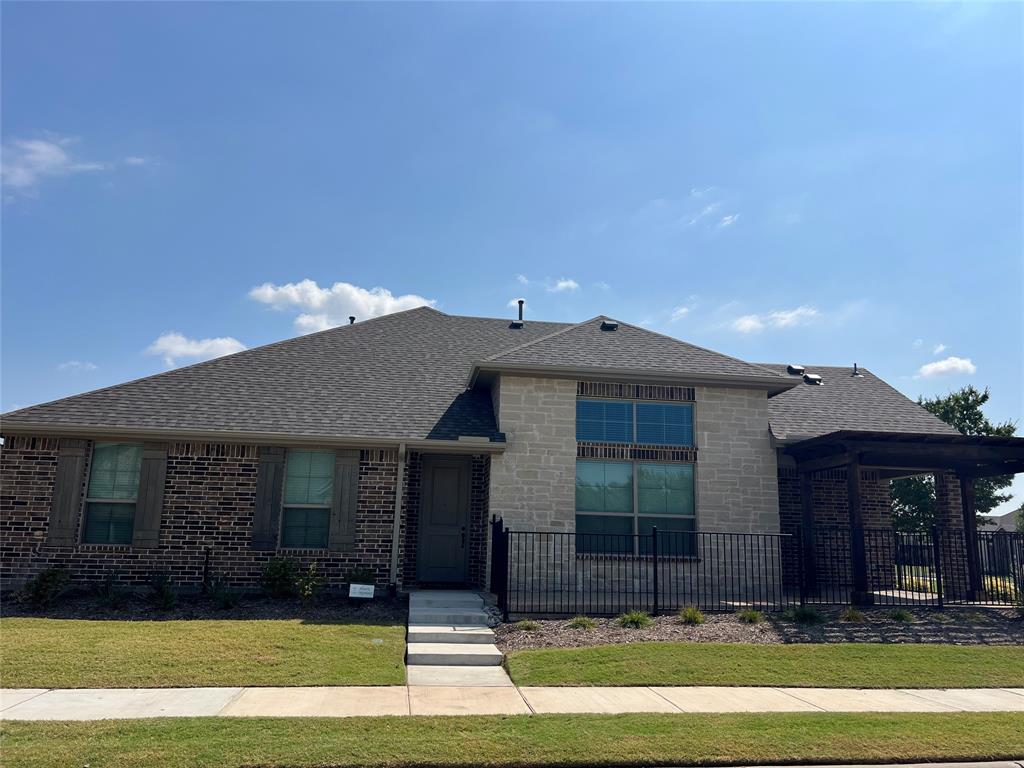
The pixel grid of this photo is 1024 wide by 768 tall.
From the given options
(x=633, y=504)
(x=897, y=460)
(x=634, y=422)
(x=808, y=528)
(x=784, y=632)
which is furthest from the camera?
(x=897, y=460)

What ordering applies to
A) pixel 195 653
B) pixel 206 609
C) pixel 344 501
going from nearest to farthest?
pixel 195 653 < pixel 206 609 < pixel 344 501

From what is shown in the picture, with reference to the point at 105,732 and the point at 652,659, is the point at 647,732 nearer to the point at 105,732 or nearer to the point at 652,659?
the point at 652,659

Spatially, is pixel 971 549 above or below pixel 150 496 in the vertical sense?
below

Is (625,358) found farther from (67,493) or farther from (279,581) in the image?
(67,493)

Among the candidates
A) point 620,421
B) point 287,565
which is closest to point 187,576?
point 287,565

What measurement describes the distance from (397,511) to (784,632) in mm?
6312

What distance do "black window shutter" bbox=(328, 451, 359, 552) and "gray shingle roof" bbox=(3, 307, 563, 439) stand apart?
21.6 inches

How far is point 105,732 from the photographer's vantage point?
18.4ft

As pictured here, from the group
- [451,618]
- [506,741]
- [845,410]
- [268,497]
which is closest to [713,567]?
[451,618]

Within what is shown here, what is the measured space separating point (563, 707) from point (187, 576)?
7913 mm

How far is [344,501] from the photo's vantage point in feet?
41.5

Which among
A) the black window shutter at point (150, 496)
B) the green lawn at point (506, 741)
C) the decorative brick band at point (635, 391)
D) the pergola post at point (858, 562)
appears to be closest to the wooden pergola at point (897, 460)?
the pergola post at point (858, 562)

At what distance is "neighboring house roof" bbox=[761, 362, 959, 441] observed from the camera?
1481 centimetres

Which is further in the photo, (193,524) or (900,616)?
(193,524)
